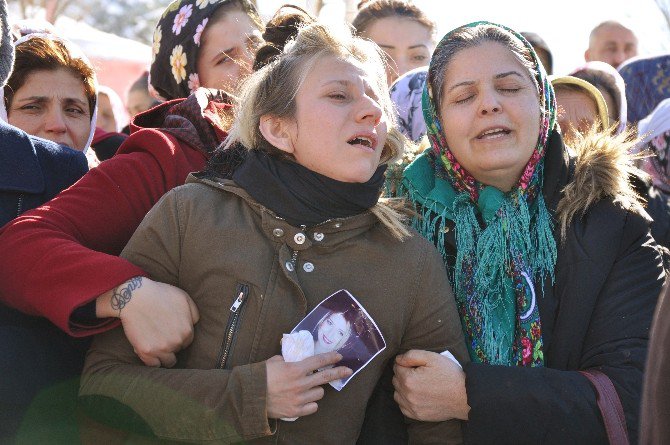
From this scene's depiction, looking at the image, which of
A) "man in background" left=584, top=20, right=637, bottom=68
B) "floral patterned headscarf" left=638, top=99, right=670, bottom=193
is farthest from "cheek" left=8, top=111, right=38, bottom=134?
"man in background" left=584, top=20, right=637, bottom=68

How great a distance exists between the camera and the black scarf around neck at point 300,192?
9.42 feet

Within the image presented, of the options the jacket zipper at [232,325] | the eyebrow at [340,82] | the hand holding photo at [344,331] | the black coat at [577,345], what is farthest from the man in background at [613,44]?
the jacket zipper at [232,325]

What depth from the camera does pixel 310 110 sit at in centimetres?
300

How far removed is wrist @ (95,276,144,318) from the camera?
264 centimetres

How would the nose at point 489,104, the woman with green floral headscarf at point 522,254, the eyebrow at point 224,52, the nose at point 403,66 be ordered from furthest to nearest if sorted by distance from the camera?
the nose at point 403,66 → the eyebrow at point 224,52 → the nose at point 489,104 → the woman with green floral headscarf at point 522,254

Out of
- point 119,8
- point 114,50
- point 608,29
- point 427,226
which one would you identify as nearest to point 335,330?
point 427,226

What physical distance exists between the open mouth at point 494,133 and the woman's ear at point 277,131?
0.73 m

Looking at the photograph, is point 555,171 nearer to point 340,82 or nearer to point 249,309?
point 340,82

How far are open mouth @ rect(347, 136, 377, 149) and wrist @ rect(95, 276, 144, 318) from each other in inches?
33.5

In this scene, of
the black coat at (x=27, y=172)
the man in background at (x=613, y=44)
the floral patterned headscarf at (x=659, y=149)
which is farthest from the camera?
the man in background at (x=613, y=44)

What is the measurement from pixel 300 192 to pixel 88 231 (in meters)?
0.70

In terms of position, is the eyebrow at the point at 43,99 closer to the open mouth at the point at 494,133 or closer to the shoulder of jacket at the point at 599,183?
the open mouth at the point at 494,133

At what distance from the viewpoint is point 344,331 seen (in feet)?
9.07

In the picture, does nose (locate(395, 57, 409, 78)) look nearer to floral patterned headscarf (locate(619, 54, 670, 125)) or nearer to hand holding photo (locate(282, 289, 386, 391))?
floral patterned headscarf (locate(619, 54, 670, 125))
